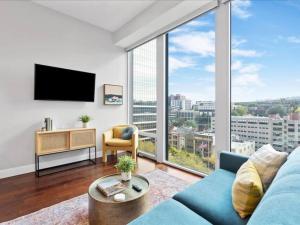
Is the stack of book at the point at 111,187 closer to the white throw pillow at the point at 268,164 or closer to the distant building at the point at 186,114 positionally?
the white throw pillow at the point at 268,164

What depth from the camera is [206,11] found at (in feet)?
9.63

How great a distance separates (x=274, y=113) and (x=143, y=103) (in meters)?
2.84

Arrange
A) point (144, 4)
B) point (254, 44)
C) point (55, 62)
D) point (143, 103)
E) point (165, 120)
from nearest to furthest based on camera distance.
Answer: point (254, 44) → point (144, 4) → point (55, 62) → point (165, 120) → point (143, 103)

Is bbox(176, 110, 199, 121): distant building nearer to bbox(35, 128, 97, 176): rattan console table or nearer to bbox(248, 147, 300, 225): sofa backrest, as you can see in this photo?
bbox(35, 128, 97, 176): rattan console table

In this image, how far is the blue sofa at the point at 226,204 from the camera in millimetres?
652

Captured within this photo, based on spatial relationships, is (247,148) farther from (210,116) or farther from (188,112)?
(188,112)

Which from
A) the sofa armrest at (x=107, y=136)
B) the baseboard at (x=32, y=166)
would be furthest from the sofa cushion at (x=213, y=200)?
the baseboard at (x=32, y=166)

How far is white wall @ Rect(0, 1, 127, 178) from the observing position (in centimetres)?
303

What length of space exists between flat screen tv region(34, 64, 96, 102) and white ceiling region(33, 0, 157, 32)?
3.94ft

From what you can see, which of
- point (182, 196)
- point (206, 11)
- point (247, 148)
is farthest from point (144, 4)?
point (182, 196)

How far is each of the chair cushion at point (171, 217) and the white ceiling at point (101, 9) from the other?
3.40 meters

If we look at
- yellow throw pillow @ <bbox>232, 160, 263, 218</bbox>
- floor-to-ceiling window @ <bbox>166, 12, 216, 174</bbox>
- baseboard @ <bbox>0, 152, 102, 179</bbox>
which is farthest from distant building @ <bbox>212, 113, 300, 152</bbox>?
baseboard @ <bbox>0, 152, 102, 179</bbox>

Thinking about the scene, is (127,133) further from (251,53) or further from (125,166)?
(251,53)

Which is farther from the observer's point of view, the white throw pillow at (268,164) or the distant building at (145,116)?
the distant building at (145,116)
